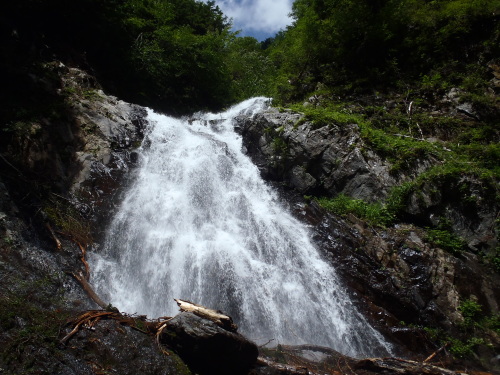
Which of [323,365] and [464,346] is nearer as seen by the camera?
[323,365]

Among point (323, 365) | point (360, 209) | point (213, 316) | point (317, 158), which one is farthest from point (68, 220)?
point (360, 209)

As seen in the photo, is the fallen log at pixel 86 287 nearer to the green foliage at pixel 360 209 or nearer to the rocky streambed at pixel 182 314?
the rocky streambed at pixel 182 314

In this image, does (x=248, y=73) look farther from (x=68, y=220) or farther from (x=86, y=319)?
(x=86, y=319)

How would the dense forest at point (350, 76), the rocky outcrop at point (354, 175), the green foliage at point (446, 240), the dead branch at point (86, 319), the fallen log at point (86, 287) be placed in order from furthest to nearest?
the dense forest at point (350, 76) → the rocky outcrop at point (354, 175) → the green foliage at point (446, 240) → the fallen log at point (86, 287) → the dead branch at point (86, 319)

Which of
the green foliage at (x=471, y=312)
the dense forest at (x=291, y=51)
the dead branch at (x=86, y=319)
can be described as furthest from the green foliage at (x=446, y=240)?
the dead branch at (x=86, y=319)

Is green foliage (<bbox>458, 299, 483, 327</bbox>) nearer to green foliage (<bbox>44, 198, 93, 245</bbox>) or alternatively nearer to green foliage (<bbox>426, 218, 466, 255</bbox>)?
green foliage (<bbox>426, 218, 466, 255</bbox>)

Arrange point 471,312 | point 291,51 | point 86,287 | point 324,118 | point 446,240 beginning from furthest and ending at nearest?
1. point 291,51
2. point 324,118
3. point 446,240
4. point 471,312
5. point 86,287

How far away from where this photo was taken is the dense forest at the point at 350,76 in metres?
8.20

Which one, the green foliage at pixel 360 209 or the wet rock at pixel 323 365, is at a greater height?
the green foliage at pixel 360 209

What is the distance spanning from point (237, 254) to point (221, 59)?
45.5 feet

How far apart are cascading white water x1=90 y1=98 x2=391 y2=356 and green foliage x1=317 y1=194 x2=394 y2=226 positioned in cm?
125

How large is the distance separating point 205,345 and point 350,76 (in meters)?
13.8

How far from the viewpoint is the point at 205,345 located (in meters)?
4.10

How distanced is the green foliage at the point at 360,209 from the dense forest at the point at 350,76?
0.03 m
